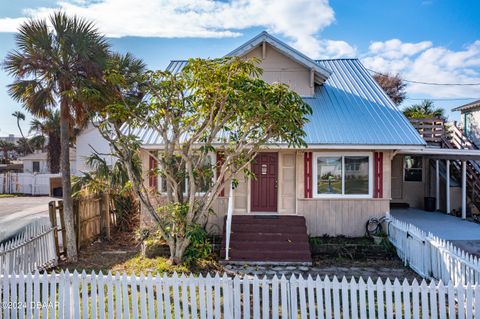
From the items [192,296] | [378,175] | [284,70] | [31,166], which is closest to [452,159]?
[378,175]

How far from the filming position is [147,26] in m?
11.0

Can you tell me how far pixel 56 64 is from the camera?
8094mm

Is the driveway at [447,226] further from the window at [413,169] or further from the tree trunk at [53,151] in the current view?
the tree trunk at [53,151]

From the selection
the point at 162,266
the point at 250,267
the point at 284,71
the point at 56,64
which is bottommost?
the point at 250,267

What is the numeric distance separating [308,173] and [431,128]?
317 inches

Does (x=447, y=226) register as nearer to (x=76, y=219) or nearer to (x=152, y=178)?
(x=152, y=178)

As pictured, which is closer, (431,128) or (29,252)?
(29,252)

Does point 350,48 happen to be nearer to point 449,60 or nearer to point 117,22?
point 449,60

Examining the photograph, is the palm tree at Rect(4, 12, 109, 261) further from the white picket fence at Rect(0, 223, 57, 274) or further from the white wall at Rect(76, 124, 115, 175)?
the white wall at Rect(76, 124, 115, 175)

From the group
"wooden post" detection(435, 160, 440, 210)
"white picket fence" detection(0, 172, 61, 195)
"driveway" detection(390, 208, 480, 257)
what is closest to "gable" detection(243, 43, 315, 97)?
"driveway" detection(390, 208, 480, 257)

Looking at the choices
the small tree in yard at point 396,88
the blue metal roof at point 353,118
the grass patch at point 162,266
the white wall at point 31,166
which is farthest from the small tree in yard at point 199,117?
the white wall at point 31,166

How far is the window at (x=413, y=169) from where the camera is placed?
1552 centimetres

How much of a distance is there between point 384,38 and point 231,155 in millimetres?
13790

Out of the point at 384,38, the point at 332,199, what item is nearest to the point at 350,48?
the point at 384,38
